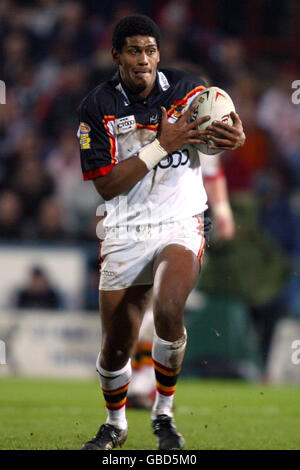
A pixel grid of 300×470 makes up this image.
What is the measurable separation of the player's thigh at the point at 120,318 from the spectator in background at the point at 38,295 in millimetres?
5824

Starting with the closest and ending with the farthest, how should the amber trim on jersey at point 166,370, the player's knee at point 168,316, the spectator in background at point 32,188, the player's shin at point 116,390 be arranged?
the player's knee at point 168,316 < the amber trim on jersey at point 166,370 < the player's shin at point 116,390 < the spectator in background at point 32,188

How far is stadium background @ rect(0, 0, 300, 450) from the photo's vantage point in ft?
34.2

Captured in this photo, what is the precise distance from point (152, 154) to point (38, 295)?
6.24 metres

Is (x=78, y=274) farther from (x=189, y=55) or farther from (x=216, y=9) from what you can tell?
(x=216, y=9)

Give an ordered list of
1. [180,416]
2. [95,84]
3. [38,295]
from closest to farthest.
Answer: [180,416] → [38,295] → [95,84]

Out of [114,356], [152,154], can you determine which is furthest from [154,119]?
[114,356]

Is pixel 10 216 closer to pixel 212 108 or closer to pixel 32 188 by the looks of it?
pixel 32 188

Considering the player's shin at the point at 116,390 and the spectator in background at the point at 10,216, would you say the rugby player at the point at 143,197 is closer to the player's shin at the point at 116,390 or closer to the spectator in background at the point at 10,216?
the player's shin at the point at 116,390

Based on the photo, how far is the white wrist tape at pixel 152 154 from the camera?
15.6ft

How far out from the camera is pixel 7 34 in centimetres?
1388

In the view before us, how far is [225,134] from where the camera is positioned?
477 cm

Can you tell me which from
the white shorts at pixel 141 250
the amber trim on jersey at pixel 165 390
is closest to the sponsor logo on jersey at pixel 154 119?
the white shorts at pixel 141 250
